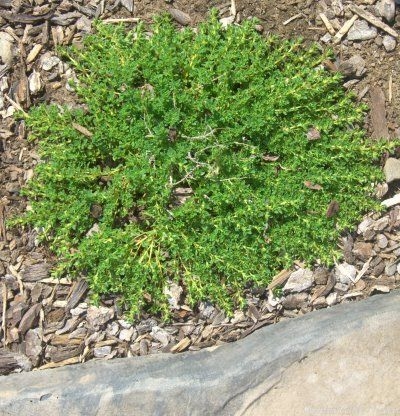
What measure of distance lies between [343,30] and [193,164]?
1.71 m

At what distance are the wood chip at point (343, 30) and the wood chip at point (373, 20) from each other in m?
0.05

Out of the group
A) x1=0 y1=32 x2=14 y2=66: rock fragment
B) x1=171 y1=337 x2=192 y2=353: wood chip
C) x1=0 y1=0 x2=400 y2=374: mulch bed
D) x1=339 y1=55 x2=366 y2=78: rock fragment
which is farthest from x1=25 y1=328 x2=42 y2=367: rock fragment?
x1=339 y1=55 x2=366 y2=78: rock fragment

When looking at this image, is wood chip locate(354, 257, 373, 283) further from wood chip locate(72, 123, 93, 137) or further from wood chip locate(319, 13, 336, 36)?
wood chip locate(72, 123, 93, 137)

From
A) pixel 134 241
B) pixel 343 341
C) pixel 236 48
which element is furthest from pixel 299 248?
pixel 236 48

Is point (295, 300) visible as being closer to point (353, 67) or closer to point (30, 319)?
point (353, 67)

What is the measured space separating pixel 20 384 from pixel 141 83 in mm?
2416

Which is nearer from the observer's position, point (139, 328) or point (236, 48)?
point (236, 48)

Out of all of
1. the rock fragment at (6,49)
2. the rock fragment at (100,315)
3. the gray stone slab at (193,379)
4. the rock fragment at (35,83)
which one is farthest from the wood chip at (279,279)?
the rock fragment at (6,49)

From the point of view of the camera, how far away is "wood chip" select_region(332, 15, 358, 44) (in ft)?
15.5

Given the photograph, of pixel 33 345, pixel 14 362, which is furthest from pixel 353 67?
pixel 14 362

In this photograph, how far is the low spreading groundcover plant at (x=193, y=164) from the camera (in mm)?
4199

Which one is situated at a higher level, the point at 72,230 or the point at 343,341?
the point at 72,230

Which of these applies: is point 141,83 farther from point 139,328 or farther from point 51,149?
point 139,328

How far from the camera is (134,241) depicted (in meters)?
4.35
